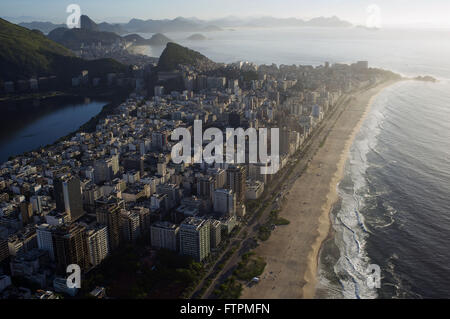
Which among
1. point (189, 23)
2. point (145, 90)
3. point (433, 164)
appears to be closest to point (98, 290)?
point (433, 164)

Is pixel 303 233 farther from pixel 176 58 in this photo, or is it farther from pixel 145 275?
pixel 176 58

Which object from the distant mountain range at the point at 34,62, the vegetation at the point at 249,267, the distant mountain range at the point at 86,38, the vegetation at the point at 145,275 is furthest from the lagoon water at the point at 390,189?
the distant mountain range at the point at 86,38

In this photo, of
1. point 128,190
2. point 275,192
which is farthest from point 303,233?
point 128,190

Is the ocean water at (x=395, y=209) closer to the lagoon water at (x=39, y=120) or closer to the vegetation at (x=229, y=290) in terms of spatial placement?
the vegetation at (x=229, y=290)

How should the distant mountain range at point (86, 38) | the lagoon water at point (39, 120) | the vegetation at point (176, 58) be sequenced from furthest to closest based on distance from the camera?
1. the distant mountain range at point (86, 38)
2. the vegetation at point (176, 58)
3. the lagoon water at point (39, 120)
